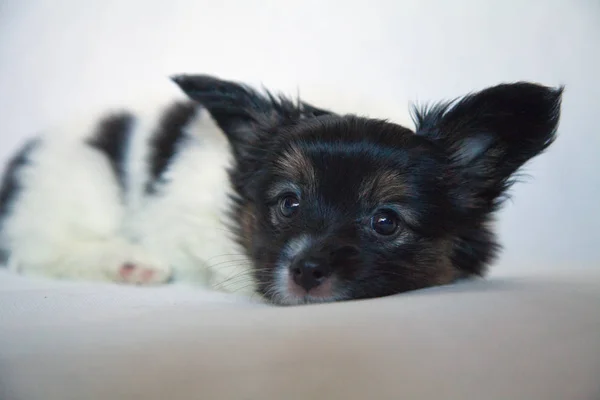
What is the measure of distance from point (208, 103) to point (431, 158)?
0.85 metres

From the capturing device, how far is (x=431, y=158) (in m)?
1.86

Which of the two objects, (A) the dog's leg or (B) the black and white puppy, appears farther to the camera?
(A) the dog's leg

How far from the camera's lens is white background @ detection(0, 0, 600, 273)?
2.50 metres

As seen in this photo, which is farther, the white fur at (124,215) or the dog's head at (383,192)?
A: the white fur at (124,215)

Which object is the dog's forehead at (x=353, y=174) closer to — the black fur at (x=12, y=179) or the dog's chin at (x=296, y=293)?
the dog's chin at (x=296, y=293)

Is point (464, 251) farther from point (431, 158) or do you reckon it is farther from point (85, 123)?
point (85, 123)

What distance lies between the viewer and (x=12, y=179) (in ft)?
8.22

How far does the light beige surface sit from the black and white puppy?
1.18 feet

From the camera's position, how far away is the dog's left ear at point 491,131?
5.84 feet

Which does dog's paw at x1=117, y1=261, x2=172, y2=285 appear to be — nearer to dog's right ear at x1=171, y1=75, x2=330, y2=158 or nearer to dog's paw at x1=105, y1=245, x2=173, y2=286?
dog's paw at x1=105, y1=245, x2=173, y2=286

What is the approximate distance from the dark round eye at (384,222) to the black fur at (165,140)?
1119 millimetres

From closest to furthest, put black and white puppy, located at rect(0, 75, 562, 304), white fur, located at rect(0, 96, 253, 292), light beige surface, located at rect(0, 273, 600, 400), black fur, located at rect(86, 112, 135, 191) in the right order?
light beige surface, located at rect(0, 273, 600, 400), black and white puppy, located at rect(0, 75, 562, 304), white fur, located at rect(0, 96, 253, 292), black fur, located at rect(86, 112, 135, 191)

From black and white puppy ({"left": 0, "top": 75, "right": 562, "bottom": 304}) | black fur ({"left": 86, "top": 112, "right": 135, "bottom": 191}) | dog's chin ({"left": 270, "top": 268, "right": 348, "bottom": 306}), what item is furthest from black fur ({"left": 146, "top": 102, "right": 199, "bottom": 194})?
dog's chin ({"left": 270, "top": 268, "right": 348, "bottom": 306})

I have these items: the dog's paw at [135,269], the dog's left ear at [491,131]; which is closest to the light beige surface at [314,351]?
the dog's left ear at [491,131]
